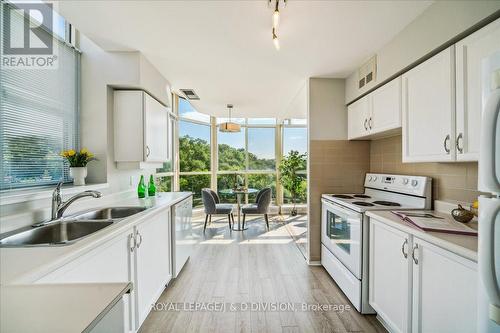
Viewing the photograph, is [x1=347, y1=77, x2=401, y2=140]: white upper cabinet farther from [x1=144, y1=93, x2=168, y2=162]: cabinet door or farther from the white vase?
the white vase

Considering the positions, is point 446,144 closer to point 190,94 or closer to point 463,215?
point 463,215

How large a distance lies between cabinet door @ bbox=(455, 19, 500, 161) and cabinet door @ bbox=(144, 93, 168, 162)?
9.10ft

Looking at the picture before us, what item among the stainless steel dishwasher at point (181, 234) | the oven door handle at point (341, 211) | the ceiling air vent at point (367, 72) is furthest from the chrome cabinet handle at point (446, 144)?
the stainless steel dishwasher at point (181, 234)

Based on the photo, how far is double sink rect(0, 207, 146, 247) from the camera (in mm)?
1320

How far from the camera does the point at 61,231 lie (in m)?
1.61

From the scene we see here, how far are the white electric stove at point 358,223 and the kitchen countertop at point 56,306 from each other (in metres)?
1.96

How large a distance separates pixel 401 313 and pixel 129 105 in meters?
3.10

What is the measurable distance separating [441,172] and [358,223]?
2.86ft

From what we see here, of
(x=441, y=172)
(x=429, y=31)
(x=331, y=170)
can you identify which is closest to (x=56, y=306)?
(x=429, y=31)

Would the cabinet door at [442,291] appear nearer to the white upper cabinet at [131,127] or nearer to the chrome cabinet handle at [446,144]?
the chrome cabinet handle at [446,144]

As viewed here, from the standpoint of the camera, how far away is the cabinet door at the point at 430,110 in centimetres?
157

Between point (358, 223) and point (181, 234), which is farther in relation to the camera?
point (181, 234)

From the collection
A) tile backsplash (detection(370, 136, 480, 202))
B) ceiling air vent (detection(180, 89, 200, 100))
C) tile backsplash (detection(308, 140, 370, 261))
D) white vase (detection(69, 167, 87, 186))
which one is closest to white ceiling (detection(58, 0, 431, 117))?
ceiling air vent (detection(180, 89, 200, 100))

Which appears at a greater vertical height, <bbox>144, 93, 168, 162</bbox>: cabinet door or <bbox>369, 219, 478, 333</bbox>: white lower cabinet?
<bbox>144, 93, 168, 162</bbox>: cabinet door
